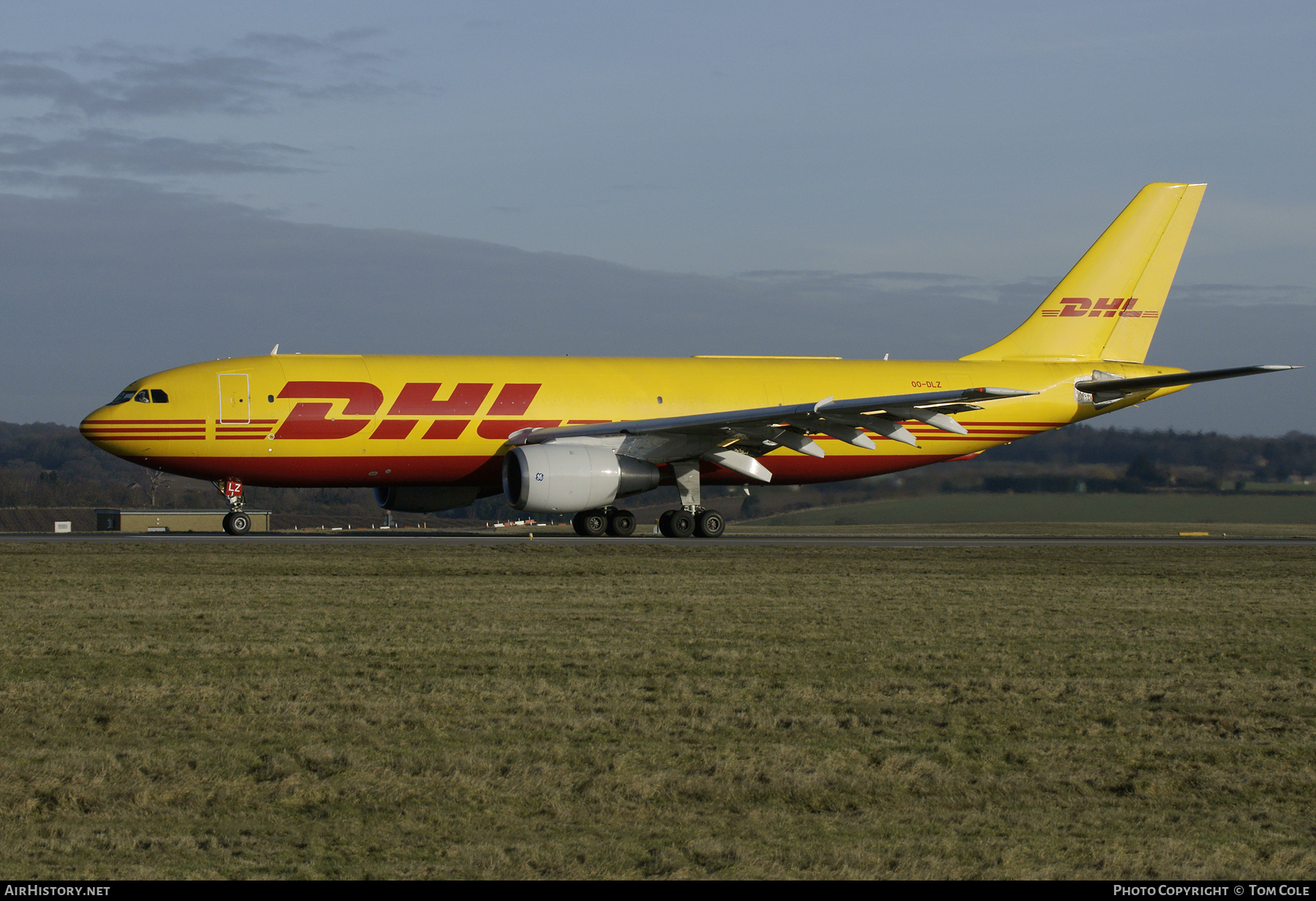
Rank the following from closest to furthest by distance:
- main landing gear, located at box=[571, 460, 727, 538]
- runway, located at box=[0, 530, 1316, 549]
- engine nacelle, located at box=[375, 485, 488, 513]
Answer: runway, located at box=[0, 530, 1316, 549]
main landing gear, located at box=[571, 460, 727, 538]
engine nacelle, located at box=[375, 485, 488, 513]

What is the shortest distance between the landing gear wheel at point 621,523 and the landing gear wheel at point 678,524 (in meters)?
0.72

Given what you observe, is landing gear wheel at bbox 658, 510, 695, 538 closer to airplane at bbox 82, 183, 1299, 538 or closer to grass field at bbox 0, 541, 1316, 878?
airplane at bbox 82, 183, 1299, 538

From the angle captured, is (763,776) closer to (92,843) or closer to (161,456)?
(92,843)

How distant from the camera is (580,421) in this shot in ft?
93.3

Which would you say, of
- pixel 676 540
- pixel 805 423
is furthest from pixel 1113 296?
pixel 676 540

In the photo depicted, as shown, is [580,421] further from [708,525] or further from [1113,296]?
[1113,296]

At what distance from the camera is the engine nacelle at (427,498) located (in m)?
28.9

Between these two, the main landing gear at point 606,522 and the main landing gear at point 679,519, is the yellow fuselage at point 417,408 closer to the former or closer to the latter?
the main landing gear at point 679,519

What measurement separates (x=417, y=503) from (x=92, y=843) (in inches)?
940

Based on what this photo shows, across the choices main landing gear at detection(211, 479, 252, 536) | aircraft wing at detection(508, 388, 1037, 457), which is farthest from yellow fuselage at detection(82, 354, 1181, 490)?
aircraft wing at detection(508, 388, 1037, 457)

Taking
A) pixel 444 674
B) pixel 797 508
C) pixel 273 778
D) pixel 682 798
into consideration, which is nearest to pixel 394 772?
pixel 273 778

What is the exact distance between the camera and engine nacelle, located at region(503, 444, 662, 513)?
81.6 ft

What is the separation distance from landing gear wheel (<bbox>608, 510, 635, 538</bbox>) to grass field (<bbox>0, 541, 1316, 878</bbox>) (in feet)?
45.5

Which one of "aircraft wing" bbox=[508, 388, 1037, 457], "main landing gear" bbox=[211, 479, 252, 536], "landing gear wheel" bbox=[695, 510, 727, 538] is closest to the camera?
"aircraft wing" bbox=[508, 388, 1037, 457]
